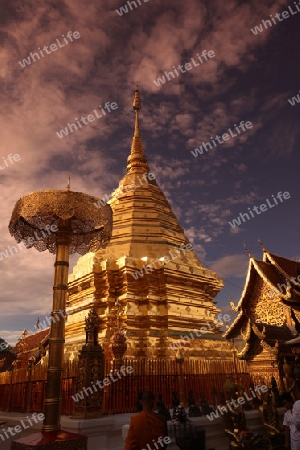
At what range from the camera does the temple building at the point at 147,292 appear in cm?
1235

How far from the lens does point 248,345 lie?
38.7 feet

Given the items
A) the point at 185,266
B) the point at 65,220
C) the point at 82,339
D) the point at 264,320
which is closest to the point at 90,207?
the point at 65,220

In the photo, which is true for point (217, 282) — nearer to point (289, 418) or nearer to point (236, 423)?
point (236, 423)

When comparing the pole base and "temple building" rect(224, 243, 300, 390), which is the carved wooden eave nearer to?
"temple building" rect(224, 243, 300, 390)

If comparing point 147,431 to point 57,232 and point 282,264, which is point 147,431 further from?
point 282,264

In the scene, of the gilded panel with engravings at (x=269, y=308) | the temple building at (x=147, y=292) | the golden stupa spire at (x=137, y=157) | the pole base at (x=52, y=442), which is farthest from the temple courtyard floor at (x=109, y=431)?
the golden stupa spire at (x=137, y=157)

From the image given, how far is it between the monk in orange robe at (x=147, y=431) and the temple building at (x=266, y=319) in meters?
8.03

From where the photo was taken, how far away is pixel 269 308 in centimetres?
1396

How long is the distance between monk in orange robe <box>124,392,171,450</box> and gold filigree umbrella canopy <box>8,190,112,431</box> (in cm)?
173

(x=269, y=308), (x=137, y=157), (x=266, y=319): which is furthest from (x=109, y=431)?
(x=137, y=157)

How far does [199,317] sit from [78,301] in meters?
5.04

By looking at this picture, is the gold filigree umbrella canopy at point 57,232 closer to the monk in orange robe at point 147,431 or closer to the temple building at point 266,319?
the monk in orange robe at point 147,431

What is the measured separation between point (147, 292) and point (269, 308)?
16.5 ft

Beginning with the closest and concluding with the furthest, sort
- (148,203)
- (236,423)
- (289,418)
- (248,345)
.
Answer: (289,418) → (236,423) → (248,345) → (148,203)
